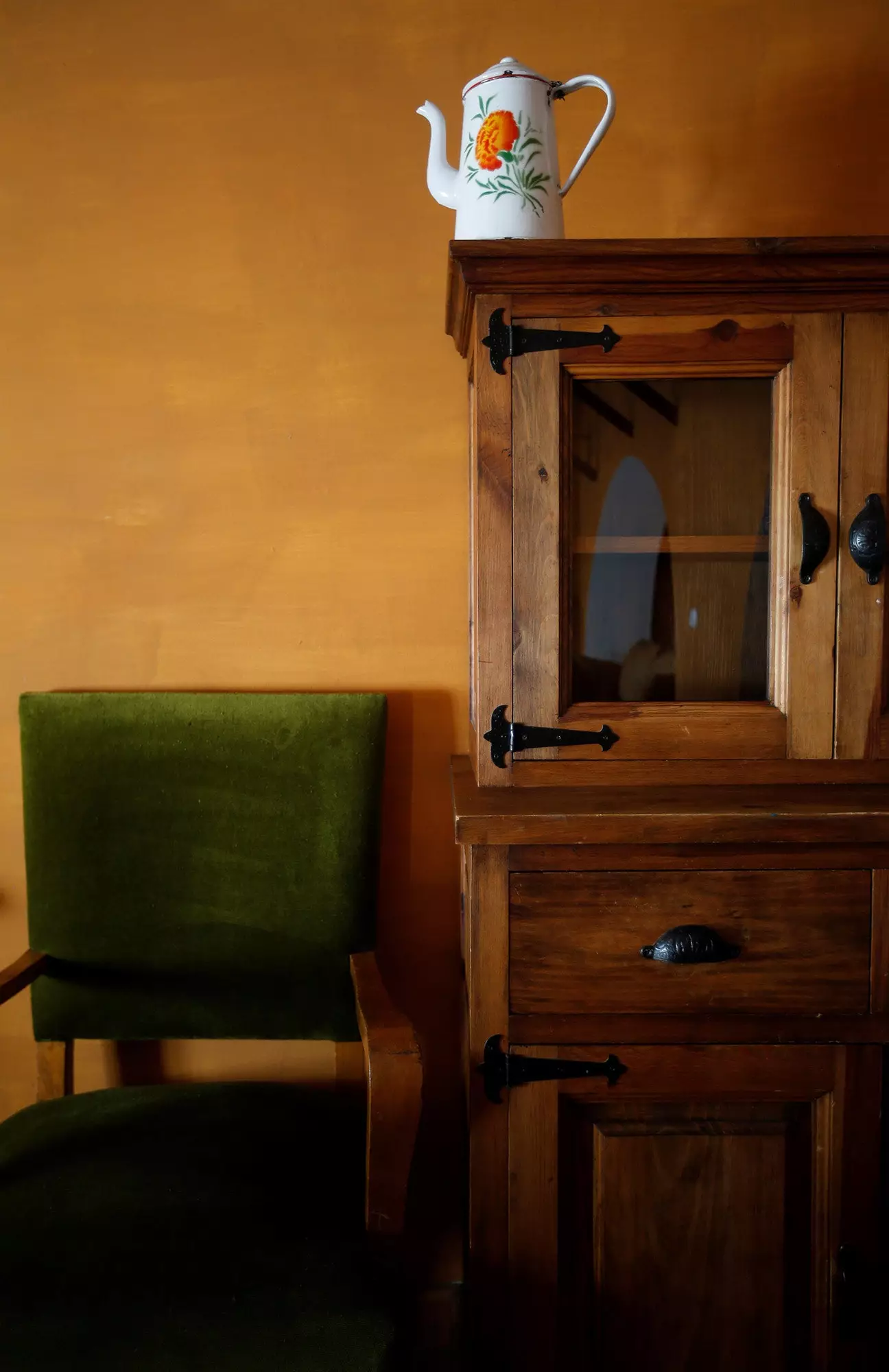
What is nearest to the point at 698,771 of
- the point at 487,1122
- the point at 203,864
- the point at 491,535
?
the point at 491,535

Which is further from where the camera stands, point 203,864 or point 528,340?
point 203,864

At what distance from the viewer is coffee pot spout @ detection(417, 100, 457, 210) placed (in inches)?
45.5

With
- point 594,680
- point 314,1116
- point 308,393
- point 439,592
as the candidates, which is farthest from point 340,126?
point 314,1116

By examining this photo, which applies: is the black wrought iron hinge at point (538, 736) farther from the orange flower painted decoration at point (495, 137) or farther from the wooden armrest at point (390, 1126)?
the orange flower painted decoration at point (495, 137)

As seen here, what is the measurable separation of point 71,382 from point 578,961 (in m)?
1.21

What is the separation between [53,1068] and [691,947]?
1.02 m

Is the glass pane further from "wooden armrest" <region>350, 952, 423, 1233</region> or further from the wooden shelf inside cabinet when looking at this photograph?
"wooden armrest" <region>350, 952, 423, 1233</region>

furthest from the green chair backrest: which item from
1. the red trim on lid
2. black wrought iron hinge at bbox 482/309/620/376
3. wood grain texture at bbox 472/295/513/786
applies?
the red trim on lid

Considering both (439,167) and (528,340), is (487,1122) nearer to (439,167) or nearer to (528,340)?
(528,340)

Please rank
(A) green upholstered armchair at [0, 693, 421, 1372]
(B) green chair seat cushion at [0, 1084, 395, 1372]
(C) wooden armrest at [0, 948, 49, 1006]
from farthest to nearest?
(A) green upholstered armchair at [0, 693, 421, 1372] < (C) wooden armrest at [0, 948, 49, 1006] < (B) green chair seat cushion at [0, 1084, 395, 1372]

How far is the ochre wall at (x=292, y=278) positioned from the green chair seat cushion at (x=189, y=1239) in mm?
502

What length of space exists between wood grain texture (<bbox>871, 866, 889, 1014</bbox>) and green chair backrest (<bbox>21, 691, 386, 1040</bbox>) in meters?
0.70

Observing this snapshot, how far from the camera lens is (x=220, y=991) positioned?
1341 millimetres

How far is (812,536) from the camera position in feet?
3.47
